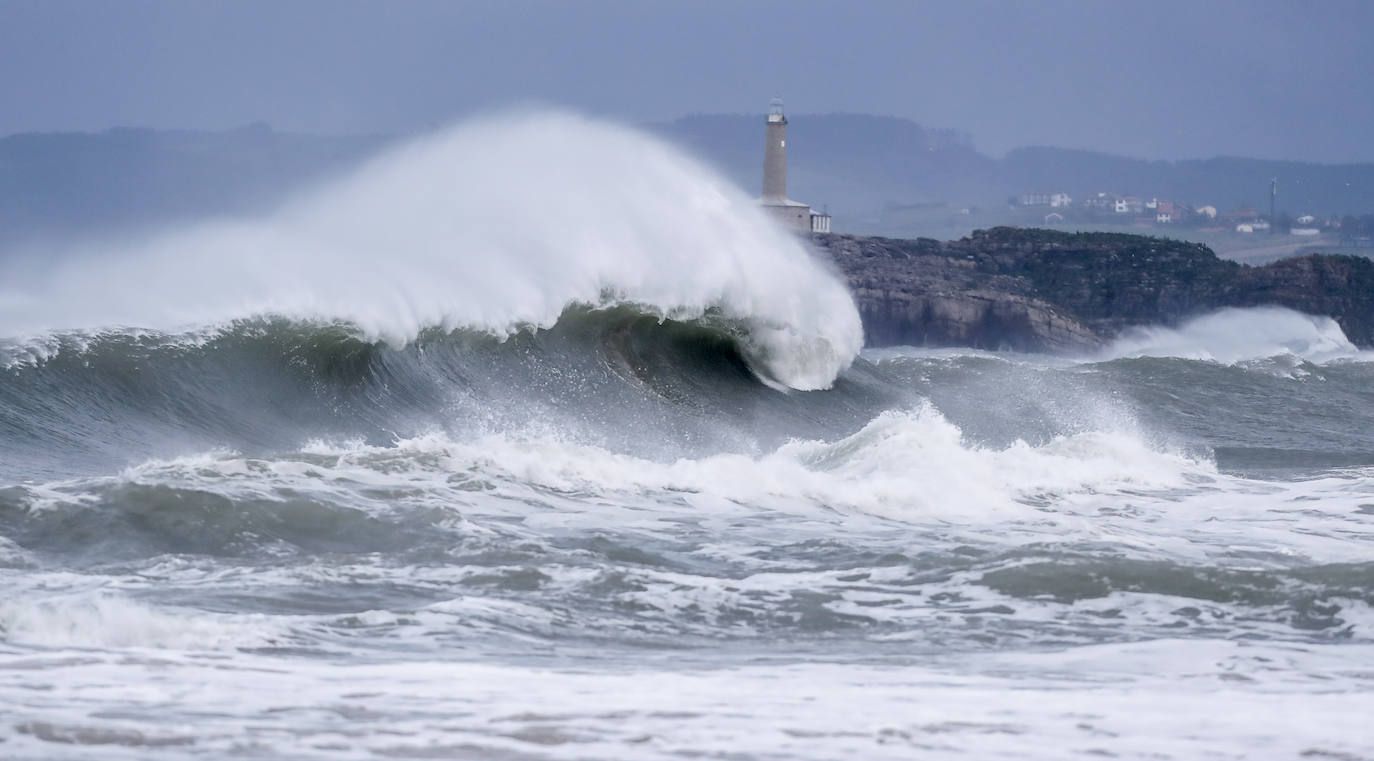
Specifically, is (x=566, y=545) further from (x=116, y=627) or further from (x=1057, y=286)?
(x=1057, y=286)

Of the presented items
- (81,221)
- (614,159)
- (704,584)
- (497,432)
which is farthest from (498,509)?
(81,221)

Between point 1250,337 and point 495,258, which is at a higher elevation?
point 495,258

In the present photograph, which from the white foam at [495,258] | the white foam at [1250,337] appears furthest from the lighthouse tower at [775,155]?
the white foam at [495,258]

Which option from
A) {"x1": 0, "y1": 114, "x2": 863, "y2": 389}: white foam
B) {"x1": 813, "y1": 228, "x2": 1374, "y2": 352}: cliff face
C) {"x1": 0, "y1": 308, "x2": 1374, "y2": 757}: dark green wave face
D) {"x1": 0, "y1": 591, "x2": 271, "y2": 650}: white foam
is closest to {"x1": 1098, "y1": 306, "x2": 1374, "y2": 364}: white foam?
{"x1": 813, "y1": 228, "x2": 1374, "y2": 352}: cliff face

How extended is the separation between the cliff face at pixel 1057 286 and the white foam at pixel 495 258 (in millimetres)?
44810

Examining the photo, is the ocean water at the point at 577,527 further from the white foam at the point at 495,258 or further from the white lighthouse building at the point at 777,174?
the white lighthouse building at the point at 777,174

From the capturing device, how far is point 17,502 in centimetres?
838

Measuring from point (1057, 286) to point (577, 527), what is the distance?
73.0 m

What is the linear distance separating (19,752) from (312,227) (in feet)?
46.8

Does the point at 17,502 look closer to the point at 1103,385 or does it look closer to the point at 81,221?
the point at 1103,385

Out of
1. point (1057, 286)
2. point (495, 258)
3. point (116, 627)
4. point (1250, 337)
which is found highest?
point (1057, 286)

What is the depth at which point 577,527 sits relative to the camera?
Result: 9195 millimetres

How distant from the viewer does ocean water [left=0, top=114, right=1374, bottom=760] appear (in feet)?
18.5

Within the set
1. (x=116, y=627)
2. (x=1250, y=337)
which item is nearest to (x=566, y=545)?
(x=116, y=627)
